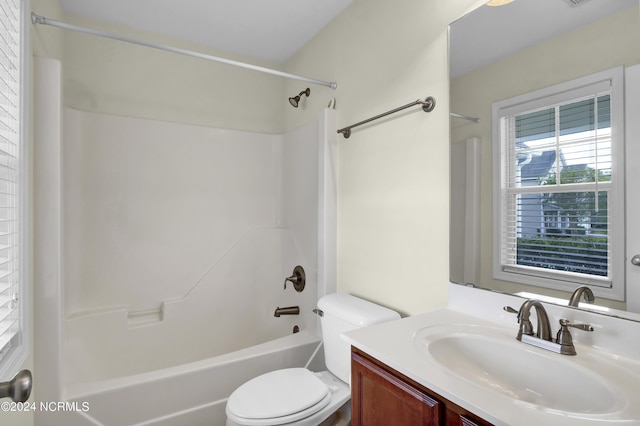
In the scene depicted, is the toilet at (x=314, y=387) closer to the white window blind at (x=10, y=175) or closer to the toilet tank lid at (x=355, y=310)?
the toilet tank lid at (x=355, y=310)

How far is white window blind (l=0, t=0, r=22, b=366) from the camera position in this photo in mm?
1042

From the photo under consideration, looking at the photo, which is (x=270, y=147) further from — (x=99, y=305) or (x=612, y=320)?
(x=612, y=320)

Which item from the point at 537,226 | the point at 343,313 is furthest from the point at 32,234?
the point at 537,226

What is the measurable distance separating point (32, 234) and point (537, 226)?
1.95 m

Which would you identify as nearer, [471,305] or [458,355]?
[458,355]

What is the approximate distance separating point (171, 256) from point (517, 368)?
221 cm

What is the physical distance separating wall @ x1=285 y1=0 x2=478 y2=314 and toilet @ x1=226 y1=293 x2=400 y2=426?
0.22 meters

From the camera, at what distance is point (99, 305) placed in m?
2.19

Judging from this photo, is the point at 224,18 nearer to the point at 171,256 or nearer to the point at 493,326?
→ the point at 171,256

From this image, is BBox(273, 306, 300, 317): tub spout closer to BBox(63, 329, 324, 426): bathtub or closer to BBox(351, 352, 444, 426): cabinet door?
BBox(63, 329, 324, 426): bathtub

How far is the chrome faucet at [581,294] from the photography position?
100 centimetres

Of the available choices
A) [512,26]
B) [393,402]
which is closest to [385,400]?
[393,402]

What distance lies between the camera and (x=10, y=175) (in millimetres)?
1124

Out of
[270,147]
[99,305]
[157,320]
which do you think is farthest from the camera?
[270,147]
